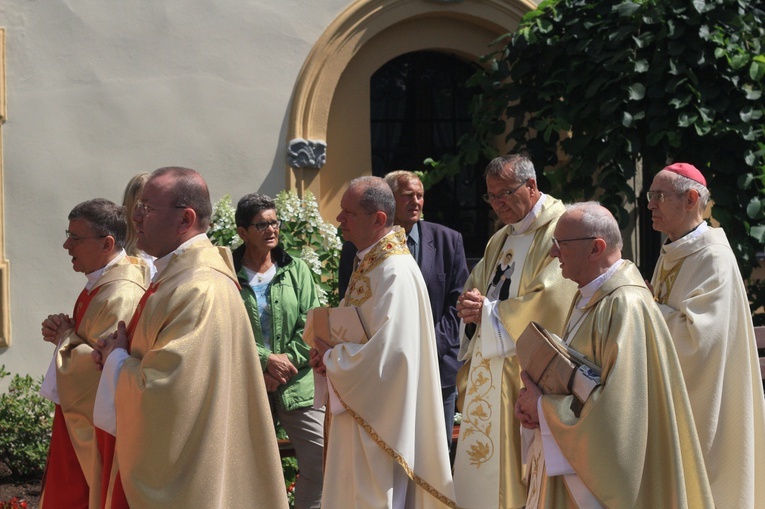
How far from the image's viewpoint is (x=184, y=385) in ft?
12.6

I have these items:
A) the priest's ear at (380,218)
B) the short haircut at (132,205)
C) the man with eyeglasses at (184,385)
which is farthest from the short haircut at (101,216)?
the priest's ear at (380,218)

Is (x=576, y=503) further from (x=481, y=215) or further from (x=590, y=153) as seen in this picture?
(x=481, y=215)

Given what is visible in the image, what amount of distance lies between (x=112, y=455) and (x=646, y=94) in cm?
475

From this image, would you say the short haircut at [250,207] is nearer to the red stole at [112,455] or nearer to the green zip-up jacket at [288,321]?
the green zip-up jacket at [288,321]

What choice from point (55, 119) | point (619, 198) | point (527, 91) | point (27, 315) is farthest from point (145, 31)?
point (619, 198)

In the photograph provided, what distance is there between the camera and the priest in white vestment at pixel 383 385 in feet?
15.6

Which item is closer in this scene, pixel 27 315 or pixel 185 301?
pixel 185 301

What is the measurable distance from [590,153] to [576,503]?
14.2 ft

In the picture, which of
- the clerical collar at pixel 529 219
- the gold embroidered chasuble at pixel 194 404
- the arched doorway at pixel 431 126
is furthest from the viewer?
the arched doorway at pixel 431 126

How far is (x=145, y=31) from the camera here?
24.4ft

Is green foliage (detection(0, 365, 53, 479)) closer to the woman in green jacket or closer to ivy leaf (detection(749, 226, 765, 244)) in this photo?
the woman in green jacket

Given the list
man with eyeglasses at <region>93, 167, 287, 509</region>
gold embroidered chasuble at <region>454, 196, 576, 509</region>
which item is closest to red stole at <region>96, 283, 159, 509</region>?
man with eyeglasses at <region>93, 167, 287, 509</region>

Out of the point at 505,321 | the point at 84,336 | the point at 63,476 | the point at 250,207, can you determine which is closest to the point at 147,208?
the point at 84,336

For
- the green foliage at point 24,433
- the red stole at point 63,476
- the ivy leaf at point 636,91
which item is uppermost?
the ivy leaf at point 636,91
